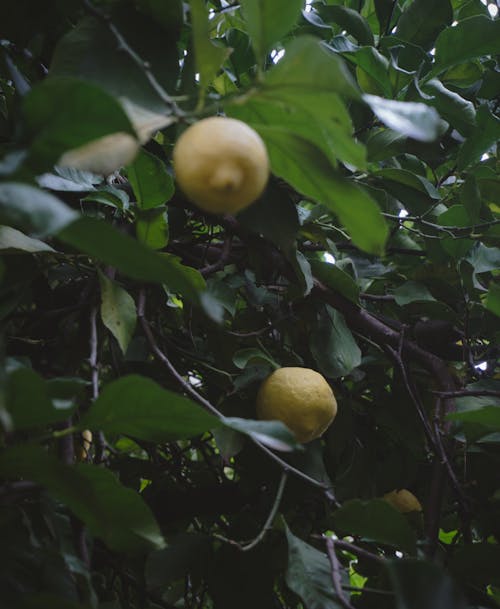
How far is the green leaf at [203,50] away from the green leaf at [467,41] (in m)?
0.72

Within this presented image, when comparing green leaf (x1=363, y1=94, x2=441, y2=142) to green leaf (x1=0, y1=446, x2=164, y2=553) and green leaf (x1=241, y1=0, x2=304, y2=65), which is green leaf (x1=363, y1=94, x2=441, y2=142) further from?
green leaf (x1=0, y1=446, x2=164, y2=553)

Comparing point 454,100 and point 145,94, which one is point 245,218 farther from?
point 454,100

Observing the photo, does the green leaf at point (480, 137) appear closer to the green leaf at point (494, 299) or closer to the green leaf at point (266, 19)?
the green leaf at point (494, 299)

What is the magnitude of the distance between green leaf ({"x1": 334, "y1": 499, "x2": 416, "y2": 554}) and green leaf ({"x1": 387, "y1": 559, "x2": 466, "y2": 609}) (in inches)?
9.1

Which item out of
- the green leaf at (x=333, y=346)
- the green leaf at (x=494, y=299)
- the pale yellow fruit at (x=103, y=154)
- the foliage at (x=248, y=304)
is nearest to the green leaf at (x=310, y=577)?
the foliage at (x=248, y=304)

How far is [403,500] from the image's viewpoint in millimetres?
1263

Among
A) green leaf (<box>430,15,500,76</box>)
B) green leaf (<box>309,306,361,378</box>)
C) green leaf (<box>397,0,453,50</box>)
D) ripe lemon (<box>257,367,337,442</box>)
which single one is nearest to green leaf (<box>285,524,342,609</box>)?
ripe lemon (<box>257,367,337,442</box>)

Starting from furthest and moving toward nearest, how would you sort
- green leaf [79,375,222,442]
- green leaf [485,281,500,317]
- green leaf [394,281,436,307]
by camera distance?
green leaf [394,281,436,307]
green leaf [485,281,500,317]
green leaf [79,375,222,442]

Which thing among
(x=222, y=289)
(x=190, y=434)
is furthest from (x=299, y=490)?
(x=190, y=434)

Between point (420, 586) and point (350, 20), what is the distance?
1.10 meters

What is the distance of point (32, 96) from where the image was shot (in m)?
0.52

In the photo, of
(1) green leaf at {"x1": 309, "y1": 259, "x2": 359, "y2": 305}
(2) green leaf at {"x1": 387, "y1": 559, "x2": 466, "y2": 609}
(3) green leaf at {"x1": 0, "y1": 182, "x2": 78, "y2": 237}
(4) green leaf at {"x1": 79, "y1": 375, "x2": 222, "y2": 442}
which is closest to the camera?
(3) green leaf at {"x1": 0, "y1": 182, "x2": 78, "y2": 237}

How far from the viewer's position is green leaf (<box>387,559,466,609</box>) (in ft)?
1.78

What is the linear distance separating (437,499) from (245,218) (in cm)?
53
